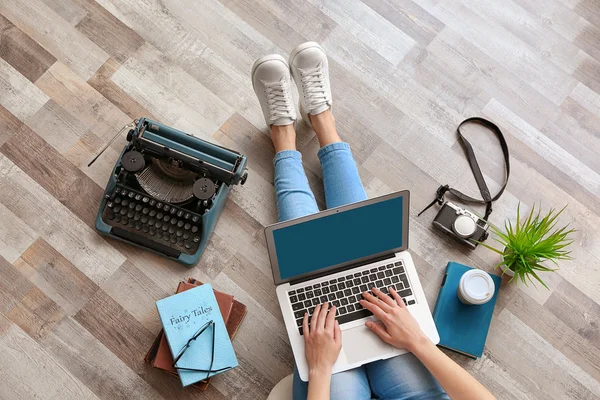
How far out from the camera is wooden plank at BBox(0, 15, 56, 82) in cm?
202

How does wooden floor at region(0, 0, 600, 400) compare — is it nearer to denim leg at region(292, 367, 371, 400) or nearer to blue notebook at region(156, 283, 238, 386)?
blue notebook at region(156, 283, 238, 386)

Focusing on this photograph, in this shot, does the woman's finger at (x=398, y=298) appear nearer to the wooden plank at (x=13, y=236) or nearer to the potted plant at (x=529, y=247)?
the potted plant at (x=529, y=247)

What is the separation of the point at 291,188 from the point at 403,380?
2.08 ft

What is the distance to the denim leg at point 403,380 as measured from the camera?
1508 mm

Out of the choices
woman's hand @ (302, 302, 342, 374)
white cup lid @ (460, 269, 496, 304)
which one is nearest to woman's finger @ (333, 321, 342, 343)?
woman's hand @ (302, 302, 342, 374)

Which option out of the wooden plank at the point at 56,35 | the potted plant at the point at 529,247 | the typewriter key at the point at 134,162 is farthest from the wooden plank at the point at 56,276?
the potted plant at the point at 529,247

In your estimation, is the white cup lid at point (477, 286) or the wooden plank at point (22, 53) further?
the wooden plank at point (22, 53)

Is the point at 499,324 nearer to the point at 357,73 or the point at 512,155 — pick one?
the point at 512,155

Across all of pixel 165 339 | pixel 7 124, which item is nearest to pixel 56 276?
pixel 165 339

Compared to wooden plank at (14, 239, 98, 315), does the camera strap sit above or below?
above

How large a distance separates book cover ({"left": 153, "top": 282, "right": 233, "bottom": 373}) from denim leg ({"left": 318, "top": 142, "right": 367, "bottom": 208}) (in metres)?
0.42

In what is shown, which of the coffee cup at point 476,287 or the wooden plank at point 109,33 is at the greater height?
the coffee cup at point 476,287

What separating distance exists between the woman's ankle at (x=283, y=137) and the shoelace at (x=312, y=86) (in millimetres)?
95

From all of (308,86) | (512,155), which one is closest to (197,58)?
(308,86)
